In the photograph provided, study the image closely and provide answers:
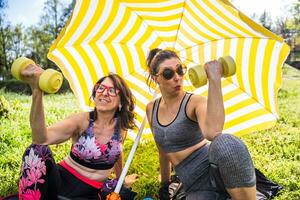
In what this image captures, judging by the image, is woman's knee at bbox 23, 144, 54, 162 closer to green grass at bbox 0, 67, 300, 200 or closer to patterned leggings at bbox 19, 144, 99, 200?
patterned leggings at bbox 19, 144, 99, 200

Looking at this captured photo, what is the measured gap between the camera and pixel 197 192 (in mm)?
3525

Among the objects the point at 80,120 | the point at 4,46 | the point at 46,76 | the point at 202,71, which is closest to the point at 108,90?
the point at 80,120

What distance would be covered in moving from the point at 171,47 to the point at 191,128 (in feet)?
4.12

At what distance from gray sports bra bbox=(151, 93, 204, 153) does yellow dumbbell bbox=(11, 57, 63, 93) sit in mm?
1071

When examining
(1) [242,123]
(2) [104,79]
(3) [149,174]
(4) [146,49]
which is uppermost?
(4) [146,49]

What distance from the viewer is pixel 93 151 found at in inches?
150

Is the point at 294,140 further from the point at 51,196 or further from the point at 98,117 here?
the point at 51,196

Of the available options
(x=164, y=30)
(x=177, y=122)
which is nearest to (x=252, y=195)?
(x=177, y=122)

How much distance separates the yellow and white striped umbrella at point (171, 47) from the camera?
148 inches

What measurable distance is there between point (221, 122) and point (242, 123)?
1.57 metres

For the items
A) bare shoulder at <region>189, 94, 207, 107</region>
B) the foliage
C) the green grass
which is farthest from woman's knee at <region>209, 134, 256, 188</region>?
the foliage

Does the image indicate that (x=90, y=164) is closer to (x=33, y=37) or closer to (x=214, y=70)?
(x=214, y=70)

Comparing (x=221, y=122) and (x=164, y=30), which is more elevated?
(x=164, y=30)

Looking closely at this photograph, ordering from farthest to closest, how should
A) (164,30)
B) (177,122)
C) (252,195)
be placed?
(164,30) → (177,122) → (252,195)
